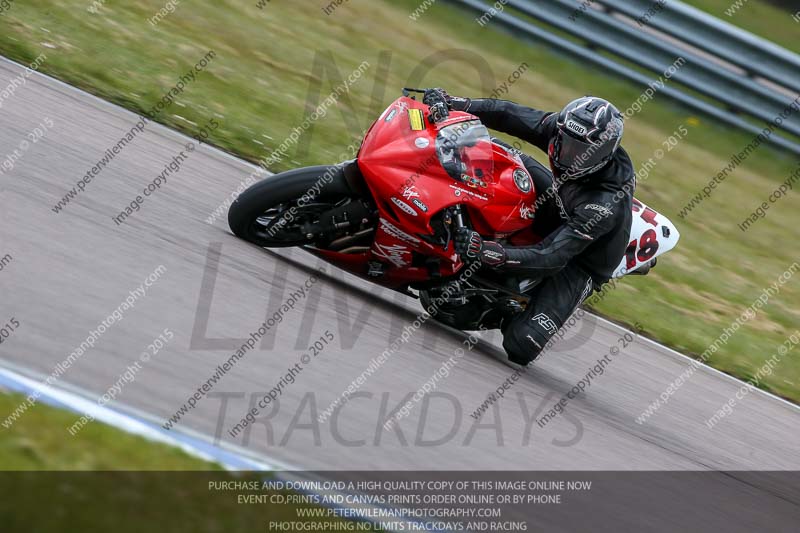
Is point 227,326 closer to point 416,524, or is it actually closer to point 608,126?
point 416,524

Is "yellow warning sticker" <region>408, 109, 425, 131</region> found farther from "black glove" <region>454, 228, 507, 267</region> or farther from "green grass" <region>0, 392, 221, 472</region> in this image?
"green grass" <region>0, 392, 221, 472</region>

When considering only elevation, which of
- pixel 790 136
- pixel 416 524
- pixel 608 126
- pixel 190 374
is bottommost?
pixel 790 136

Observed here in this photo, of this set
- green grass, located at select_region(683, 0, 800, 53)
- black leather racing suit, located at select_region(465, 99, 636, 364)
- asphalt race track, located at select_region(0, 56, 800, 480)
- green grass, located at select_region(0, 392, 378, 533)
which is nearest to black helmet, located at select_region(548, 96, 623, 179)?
black leather racing suit, located at select_region(465, 99, 636, 364)

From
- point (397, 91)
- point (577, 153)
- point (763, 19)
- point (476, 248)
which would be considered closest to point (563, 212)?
point (577, 153)

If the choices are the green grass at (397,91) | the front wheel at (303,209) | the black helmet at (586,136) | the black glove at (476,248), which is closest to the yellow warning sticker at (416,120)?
the front wheel at (303,209)

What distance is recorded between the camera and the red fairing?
5.85 metres

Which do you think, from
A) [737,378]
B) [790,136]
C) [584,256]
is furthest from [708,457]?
[790,136]

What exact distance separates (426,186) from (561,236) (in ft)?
3.30

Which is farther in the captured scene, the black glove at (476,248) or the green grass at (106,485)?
the black glove at (476,248)

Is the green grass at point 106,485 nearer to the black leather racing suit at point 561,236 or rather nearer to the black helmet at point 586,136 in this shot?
the black leather racing suit at point 561,236

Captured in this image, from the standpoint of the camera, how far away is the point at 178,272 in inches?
221

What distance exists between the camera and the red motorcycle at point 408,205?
5875 millimetres

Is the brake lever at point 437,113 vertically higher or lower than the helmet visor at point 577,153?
lower

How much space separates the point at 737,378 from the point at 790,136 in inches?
274
